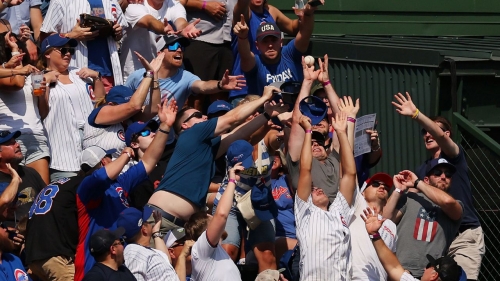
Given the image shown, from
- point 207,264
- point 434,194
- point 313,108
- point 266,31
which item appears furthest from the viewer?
point 266,31

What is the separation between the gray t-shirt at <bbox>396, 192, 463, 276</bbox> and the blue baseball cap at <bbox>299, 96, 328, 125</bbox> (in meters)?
1.20

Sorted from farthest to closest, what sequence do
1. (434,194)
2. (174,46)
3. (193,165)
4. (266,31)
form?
1. (266,31)
2. (174,46)
3. (434,194)
4. (193,165)

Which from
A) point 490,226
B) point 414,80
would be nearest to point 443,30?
point 414,80

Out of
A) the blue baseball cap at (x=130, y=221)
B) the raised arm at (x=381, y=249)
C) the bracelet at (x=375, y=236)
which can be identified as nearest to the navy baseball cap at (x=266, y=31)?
the raised arm at (x=381, y=249)

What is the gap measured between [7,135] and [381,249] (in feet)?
11.3

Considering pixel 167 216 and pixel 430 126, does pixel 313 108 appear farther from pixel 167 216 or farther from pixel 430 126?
pixel 167 216

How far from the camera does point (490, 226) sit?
1217 cm

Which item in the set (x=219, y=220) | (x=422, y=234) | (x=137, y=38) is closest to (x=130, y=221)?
(x=219, y=220)

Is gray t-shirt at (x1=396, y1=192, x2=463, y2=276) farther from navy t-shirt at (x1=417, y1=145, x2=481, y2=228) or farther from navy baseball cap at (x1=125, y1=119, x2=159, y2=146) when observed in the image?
navy baseball cap at (x1=125, y1=119, x2=159, y2=146)

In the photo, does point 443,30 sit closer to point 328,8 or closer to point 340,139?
point 328,8

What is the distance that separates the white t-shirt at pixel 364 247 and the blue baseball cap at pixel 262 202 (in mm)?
741

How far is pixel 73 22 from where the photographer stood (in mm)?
11953

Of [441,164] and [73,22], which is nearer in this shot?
[441,164]

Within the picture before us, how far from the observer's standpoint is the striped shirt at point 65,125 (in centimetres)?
1111
